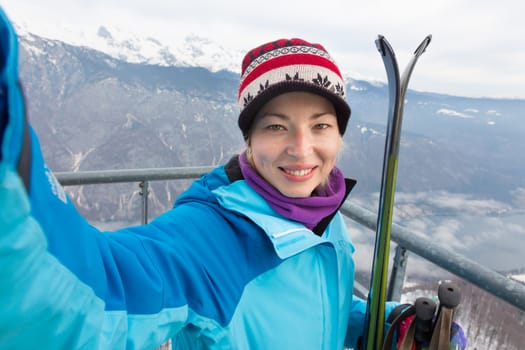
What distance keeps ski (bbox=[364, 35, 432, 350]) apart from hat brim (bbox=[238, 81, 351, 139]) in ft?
0.54

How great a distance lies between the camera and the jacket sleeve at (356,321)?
1.22 metres

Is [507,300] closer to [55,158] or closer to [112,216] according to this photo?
[112,216]

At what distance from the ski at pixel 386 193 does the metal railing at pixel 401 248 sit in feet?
0.65

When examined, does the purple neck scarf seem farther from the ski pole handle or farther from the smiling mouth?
the ski pole handle

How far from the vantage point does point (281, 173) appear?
3.42ft

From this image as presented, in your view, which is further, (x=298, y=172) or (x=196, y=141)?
(x=196, y=141)

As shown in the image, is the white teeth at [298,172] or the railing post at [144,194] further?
the railing post at [144,194]

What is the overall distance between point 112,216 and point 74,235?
9625 cm

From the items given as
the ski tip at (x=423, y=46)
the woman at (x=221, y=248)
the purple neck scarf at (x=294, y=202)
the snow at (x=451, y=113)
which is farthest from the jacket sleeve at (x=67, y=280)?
the snow at (x=451, y=113)

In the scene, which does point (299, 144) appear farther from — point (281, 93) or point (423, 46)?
point (423, 46)

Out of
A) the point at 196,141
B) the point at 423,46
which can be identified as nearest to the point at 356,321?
the point at 423,46

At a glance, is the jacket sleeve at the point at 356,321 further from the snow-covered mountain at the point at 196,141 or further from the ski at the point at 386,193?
the snow-covered mountain at the point at 196,141

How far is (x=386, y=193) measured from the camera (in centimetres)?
117

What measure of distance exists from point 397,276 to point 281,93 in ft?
3.33
